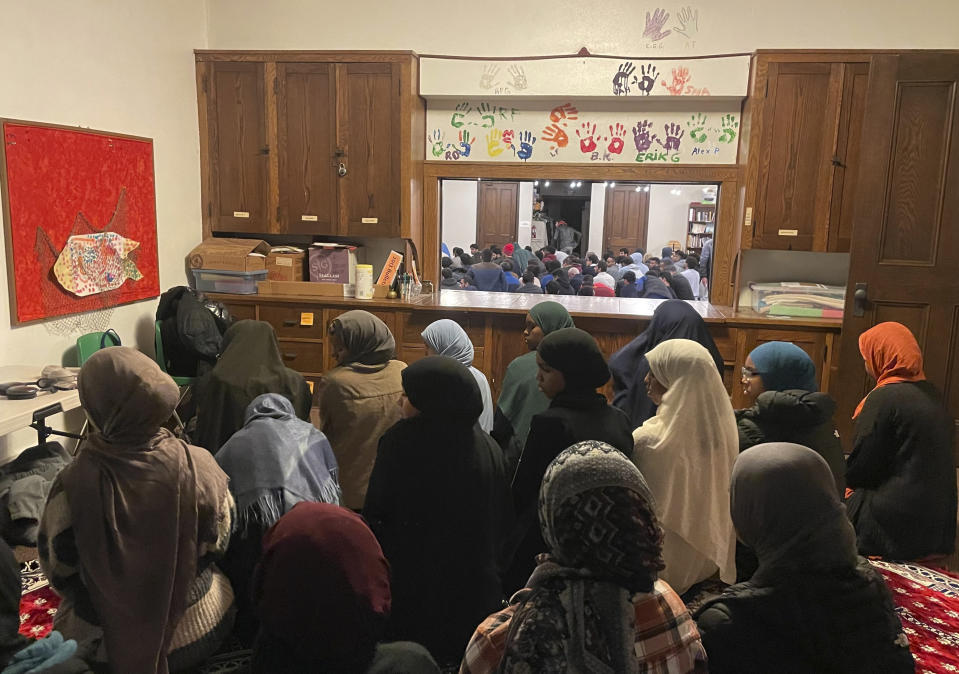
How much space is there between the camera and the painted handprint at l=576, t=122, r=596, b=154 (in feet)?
15.9

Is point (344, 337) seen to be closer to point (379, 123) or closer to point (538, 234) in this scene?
point (379, 123)

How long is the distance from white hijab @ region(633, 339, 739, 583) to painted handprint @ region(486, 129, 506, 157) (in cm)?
298

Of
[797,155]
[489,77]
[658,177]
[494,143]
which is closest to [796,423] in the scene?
[797,155]

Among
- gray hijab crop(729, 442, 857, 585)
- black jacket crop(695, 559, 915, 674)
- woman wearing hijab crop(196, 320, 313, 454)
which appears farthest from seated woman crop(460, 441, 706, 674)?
woman wearing hijab crop(196, 320, 313, 454)

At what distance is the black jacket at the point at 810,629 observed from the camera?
1.28 m

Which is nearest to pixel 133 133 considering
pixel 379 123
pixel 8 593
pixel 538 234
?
pixel 379 123

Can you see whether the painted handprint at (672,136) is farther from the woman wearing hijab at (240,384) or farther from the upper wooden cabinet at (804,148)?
the woman wearing hijab at (240,384)

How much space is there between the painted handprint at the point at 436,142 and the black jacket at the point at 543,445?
3221 mm

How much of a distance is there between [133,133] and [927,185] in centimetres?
454

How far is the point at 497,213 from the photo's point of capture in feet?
29.7

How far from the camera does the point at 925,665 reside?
89.9 inches

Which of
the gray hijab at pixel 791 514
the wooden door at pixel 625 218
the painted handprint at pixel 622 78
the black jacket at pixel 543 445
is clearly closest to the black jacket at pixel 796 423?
the black jacket at pixel 543 445

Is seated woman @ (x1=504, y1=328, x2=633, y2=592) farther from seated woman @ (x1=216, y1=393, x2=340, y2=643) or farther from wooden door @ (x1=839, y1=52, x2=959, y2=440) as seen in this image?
wooden door @ (x1=839, y1=52, x2=959, y2=440)

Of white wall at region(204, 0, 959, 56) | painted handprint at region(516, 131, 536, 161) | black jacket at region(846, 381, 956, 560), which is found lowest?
black jacket at region(846, 381, 956, 560)
